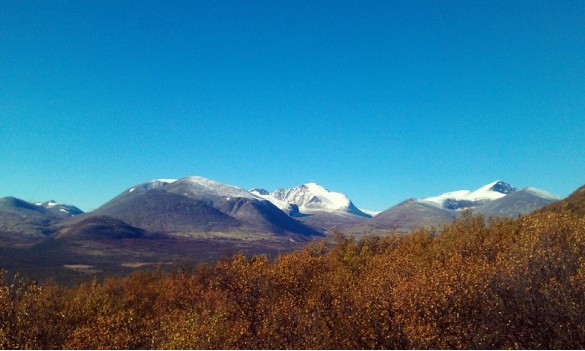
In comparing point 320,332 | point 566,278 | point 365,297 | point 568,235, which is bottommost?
point 320,332

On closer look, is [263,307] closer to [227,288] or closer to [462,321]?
[227,288]

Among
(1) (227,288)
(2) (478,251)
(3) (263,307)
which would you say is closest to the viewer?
(3) (263,307)

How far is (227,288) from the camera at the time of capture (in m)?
46.8

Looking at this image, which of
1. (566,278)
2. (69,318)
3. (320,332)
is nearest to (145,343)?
(69,318)

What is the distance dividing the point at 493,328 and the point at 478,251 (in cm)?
2562

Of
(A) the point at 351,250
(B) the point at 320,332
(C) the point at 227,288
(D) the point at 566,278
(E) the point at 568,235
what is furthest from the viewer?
(A) the point at 351,250

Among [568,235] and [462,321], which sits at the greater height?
[568,235]

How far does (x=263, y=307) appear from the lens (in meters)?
40.2

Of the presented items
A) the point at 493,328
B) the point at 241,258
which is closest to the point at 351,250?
the point at 241,258

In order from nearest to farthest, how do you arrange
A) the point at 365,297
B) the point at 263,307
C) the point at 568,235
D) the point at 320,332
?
the point at 320,332
the point at 365,297
the point at 263,307
the point at 568,235

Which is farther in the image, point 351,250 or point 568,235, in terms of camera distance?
point 351,250

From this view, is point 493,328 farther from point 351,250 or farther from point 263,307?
point 351,250

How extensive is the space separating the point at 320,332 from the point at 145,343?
19.4m

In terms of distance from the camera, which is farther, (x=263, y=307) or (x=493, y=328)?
(x=263, y=307)
